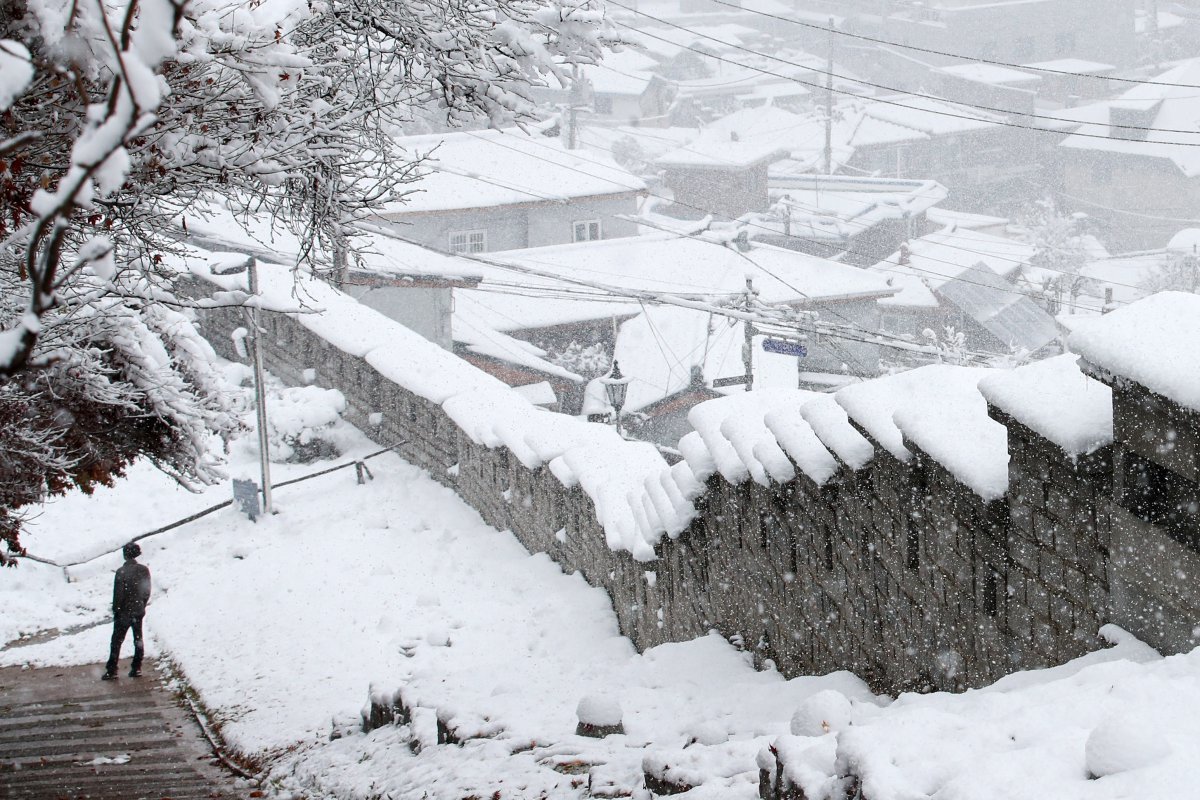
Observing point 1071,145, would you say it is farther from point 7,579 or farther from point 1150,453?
point 1150,453

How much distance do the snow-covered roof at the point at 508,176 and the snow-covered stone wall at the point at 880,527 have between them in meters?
24.4

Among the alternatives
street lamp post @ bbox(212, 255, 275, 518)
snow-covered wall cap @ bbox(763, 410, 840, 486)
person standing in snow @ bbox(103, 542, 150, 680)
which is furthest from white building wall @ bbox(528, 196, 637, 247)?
snow-covered wall cap @ bbox(763, 410, 840, 486)

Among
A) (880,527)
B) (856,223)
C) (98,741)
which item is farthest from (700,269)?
(880,527)

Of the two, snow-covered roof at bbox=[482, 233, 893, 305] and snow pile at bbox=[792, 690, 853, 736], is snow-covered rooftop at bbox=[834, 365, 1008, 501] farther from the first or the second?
snow-covered roof at bbox=[482, 233, 893, 305]

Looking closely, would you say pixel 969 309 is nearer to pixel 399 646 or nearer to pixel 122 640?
pixel 399 646

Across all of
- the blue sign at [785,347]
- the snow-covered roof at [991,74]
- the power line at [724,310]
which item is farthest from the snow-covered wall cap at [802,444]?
the snow-covered roof at [991,74]

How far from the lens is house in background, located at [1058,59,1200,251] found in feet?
157

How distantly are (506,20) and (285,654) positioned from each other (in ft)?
20.3

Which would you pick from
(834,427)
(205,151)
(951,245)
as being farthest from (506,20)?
(951,245)

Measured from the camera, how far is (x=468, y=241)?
34188 mm

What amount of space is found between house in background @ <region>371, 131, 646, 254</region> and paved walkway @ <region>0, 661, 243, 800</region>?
23.4 metres

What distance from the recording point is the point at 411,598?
423 inches

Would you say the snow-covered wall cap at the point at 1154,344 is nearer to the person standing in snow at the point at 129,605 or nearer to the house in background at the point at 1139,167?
the person standing in snow at the point at 129,605

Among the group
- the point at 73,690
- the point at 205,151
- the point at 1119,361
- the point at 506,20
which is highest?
the point at 506,20
